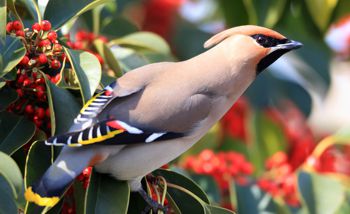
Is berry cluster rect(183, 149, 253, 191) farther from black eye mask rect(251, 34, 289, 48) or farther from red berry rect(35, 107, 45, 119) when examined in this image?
red berry rect(35, 107, 45, 119)

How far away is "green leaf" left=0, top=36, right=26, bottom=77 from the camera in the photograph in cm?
225

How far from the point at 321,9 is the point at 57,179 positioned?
1.93 metres

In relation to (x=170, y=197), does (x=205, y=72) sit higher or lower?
higher

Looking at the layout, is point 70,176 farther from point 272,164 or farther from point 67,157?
point 272,164

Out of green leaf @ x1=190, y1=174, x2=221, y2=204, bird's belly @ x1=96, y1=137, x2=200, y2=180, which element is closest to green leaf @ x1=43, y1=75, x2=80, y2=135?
bird's belly @ x1=96, y1=137, x2=200, y2=180

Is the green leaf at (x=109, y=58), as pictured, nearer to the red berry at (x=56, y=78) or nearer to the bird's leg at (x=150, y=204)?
the red berry at (x=56, y=78)

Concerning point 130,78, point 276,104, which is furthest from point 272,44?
point 276,104

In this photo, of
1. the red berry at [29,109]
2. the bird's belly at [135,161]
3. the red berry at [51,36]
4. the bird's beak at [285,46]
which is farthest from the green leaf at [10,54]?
the bird's beak at [285,46]

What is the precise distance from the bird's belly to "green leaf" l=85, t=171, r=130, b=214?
0.07 ft

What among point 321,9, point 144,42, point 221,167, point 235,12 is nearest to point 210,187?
point 221,167

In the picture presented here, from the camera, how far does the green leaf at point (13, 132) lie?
92.8 inches

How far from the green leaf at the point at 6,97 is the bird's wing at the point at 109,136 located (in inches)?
7.7

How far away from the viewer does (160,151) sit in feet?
8.04

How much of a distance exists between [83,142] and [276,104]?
2404mm
